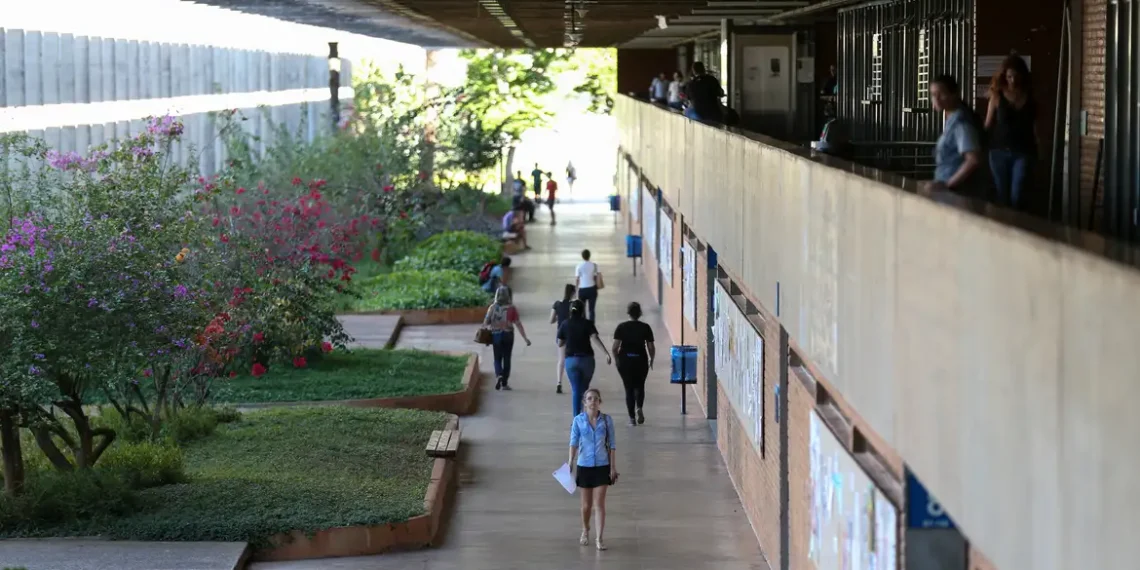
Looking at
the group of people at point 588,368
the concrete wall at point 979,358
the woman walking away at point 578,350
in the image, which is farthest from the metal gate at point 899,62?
the concrete wall at point 979,358

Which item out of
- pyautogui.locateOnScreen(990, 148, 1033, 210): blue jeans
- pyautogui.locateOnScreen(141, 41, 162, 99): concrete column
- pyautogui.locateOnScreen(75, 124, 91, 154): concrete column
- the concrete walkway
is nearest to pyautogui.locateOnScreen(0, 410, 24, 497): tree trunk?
the concrete walkway

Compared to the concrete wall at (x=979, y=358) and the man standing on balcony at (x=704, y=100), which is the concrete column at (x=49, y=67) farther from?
the concrete wall at (x=979, y=358)

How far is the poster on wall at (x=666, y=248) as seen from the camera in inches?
1058

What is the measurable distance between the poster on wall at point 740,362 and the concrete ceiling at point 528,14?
713cm

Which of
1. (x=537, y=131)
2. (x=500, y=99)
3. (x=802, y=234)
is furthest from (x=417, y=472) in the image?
(x=537, y=131)

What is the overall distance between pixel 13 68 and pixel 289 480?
28.1 ft

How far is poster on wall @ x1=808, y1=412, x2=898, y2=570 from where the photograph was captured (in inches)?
319

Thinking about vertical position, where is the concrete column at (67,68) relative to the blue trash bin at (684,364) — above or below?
above

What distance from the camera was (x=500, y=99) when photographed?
207 ft

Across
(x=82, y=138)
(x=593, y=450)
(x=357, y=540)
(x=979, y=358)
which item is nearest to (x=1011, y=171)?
(x=593, y=450)

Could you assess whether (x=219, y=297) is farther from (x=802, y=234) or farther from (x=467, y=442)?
(x=802, y=234)

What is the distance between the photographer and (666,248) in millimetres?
27750

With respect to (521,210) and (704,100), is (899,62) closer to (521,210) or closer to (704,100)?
(704,100)

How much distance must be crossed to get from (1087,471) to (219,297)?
1446cm
